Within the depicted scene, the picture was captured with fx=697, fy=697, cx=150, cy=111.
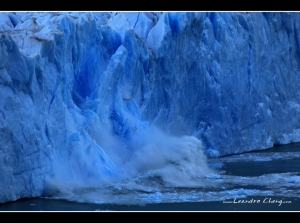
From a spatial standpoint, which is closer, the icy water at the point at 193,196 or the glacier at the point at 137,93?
the icy water at the point at 193,196

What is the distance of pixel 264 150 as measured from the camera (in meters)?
16.2

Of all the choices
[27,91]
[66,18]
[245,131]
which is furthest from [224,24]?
[27,91]

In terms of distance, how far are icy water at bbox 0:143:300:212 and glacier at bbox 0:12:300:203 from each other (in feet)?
0.97

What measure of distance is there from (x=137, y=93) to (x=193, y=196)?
3.72m

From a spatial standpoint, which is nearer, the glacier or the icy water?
the icy water

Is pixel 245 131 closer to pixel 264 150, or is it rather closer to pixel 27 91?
pixel 264 150

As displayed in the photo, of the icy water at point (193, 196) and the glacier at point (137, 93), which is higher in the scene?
the glacier at point (137, 93)

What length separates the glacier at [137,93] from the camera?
30.9ft

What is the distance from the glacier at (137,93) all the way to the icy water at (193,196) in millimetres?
297

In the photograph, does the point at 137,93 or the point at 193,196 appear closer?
the point at 193,196

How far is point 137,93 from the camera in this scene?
12.9 meters

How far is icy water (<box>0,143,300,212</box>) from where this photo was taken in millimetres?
8883

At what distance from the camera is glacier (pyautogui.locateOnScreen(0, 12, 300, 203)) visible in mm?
9430

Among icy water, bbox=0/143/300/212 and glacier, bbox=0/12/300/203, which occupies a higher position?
glacier, bbox=0/12/300/203
